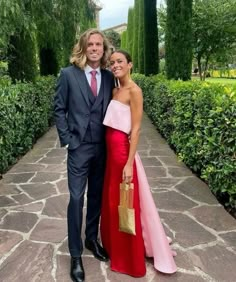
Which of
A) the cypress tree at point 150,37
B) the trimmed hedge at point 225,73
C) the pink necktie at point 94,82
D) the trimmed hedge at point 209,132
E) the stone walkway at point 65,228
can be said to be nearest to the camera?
the pink necktie at point 94,82

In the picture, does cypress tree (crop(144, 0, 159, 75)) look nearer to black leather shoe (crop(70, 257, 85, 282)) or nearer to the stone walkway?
the stone walkway

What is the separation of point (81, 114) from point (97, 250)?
1285mm

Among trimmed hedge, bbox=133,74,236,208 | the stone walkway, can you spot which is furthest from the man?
trimmed hedge, bbox=133,74,236,208

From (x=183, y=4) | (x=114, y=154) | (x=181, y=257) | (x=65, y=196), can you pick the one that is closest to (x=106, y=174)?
(x=114, y=154)

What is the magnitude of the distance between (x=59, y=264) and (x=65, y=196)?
1.75 metres

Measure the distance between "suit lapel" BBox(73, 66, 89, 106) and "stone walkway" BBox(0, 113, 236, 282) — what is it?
1.47 metres

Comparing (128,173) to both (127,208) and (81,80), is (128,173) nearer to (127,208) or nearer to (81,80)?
(127,208)

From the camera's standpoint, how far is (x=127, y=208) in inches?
112

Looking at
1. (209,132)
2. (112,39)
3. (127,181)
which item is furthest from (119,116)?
(209,132)

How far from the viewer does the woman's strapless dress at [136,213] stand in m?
2.86

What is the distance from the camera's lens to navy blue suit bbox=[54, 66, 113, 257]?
112 inches

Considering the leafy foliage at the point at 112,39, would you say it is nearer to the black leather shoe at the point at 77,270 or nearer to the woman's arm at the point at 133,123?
the woman's arm at the point at 133,123

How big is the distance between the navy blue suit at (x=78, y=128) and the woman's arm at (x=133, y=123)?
0.24 metres

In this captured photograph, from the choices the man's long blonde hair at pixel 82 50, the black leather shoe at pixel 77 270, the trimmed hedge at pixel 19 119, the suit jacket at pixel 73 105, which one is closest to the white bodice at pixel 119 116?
the suit jacket at pixel 73 105
